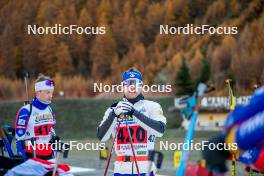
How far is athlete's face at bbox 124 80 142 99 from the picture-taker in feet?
17.6

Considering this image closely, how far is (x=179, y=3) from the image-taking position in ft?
76.1

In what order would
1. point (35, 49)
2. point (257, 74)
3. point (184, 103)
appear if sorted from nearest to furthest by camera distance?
1. point (184, 103)
2. point (257, 74)
3. point (35, 49)

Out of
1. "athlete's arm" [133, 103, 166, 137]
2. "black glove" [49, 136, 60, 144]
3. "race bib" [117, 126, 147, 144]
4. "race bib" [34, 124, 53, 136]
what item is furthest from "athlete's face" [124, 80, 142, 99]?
"race bib" [34, 124, 53, 136]

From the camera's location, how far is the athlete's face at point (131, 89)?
17.6ft

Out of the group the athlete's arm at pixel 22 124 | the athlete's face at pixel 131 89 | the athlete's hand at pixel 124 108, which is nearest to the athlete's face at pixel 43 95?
the athlete's arm at pixel 22 124

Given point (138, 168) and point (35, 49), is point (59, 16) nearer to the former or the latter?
point (35, 49)

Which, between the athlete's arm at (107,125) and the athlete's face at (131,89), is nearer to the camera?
the athlete's arm at (107,125)

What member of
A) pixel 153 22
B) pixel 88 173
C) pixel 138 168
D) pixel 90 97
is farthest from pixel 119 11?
pixel 138 168

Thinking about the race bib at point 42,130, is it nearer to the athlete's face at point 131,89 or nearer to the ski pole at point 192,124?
the athlete's face at point 131,89

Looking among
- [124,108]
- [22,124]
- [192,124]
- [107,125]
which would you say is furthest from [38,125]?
[192,124]

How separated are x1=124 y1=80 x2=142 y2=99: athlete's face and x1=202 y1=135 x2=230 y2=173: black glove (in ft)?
11.2

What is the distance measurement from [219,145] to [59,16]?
18570 mm

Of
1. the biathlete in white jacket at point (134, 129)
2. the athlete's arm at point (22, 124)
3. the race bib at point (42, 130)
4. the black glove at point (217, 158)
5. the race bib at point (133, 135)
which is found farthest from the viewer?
the race bib at point (42, 130)

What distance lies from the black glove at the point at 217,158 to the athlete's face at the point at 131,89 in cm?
343
